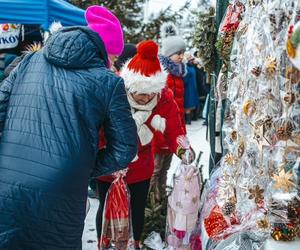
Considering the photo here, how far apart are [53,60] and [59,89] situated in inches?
5.2

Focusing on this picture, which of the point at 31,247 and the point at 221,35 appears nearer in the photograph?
the point at 31,247

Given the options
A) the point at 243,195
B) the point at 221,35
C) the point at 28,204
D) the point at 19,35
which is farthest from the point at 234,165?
the point at 19,35

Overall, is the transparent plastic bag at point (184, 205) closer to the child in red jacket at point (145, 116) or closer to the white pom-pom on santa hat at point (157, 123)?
the child in red jacket at point (145, 116)

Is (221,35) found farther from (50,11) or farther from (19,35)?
(19,35)

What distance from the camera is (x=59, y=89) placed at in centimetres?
202

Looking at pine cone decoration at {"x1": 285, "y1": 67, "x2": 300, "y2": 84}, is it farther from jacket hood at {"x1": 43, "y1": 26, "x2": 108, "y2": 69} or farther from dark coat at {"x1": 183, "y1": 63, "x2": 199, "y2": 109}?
dark coat at {"x1": 183, "y1": 63, "x2": 199, "y2": 109}

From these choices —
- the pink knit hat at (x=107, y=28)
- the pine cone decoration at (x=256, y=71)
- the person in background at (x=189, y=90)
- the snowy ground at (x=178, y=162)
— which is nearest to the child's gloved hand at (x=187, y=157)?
the pink knit hat at (x=107, y=28)

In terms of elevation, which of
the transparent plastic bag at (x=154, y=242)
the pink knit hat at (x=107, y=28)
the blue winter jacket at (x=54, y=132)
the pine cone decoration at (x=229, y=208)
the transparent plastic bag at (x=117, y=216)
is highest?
the pink knit hat at (x=107, y=28)

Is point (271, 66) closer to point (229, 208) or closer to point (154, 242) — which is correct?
point (229, 208)

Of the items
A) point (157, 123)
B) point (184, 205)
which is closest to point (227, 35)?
point (157, 123)

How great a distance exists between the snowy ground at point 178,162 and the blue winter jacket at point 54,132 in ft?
5.05

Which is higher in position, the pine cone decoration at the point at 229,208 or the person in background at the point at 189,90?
the pine cone decoration at the point at 229,208

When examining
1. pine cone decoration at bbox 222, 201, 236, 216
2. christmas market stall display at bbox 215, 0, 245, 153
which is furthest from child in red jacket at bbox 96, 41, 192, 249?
pine cone decoration at bbox 222, 201, 236, 216

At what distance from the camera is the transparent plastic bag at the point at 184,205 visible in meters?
2.95
